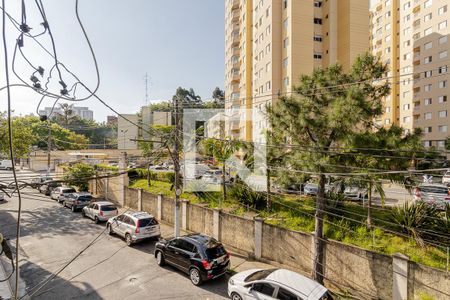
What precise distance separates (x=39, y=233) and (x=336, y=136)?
1680 centimetres

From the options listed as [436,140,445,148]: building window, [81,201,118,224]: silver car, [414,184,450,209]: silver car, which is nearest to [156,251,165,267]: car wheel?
[81,201,118,224]: silver car

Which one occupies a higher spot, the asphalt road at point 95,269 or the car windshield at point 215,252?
the car windshield at point 215,252

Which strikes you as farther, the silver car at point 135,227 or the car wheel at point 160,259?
the silver car at point 135,227

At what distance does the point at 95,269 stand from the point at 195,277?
441 cm

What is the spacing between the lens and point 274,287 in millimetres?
7531

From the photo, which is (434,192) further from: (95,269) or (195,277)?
(95,269)

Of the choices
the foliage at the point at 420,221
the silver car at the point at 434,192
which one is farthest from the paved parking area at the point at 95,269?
the silver car at the point at 434,192

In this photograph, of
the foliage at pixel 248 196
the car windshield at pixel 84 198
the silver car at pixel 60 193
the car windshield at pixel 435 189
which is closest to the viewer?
the foliage at pixel 248 196

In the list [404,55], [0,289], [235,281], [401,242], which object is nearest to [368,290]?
[401,242]

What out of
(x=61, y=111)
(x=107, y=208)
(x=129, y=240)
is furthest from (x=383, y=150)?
(x=61, y=111)

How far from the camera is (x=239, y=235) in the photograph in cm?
1241

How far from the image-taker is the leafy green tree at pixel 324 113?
834cm

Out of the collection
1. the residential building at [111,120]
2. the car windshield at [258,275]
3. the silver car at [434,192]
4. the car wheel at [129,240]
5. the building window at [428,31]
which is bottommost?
the car wheel at [129,240]

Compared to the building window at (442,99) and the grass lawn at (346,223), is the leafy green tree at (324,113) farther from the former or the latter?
the building window at (442,99)
